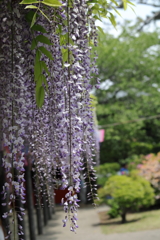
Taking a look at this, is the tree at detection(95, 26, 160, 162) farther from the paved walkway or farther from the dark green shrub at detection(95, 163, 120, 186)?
the paved walkway

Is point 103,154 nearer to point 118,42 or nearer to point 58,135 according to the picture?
point 118,42

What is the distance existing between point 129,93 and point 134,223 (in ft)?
A: 24.9

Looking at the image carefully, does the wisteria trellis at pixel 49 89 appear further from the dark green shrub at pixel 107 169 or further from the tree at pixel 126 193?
the dark green shrub at pixel 107 169

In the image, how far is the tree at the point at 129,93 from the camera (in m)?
14.8

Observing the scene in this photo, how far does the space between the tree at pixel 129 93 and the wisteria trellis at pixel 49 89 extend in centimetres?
1315

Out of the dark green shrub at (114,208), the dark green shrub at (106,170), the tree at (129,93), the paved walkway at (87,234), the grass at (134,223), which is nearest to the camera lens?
the paved walkway at (87,234)

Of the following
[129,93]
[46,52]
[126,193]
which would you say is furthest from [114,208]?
[46,52]

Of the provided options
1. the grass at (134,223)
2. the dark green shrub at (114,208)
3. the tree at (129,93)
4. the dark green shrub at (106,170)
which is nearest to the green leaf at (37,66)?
the grass at (134,223)

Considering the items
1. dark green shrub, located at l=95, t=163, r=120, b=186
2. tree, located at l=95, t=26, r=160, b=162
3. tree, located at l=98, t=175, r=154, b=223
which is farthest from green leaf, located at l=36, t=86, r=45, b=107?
tree, located at l=95, t=26, r=160, b=162

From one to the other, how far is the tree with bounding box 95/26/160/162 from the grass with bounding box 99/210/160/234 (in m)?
5.36

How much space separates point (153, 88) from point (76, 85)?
46.5 feet

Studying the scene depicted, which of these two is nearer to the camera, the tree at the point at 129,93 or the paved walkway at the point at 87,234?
the paved walkway at the point at 87,234

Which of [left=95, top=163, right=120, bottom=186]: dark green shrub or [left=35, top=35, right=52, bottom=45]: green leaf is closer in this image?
[left=35, top=35, right=52, bottom=45]: green leaf

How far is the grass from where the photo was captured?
308 inches
